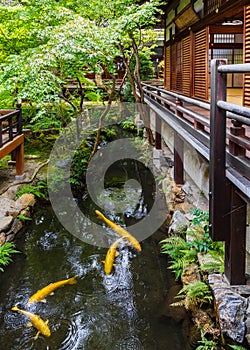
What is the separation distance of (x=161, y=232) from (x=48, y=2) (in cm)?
848

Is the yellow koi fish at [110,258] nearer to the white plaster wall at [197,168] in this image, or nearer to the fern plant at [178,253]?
the fern plant at [178,253]

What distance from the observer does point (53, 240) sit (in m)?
9.48

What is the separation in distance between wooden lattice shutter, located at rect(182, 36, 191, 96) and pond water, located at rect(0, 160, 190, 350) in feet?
21.3

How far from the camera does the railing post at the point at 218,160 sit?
14.6 feet

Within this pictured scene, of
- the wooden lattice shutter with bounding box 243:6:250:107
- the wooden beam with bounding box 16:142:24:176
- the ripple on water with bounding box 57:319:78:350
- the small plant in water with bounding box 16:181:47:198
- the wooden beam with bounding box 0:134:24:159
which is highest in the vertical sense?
the wooden lattice shutter with bounding box 243:6:250:107

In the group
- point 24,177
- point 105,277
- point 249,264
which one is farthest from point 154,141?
point 249,264

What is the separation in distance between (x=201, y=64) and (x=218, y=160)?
7.40 metres

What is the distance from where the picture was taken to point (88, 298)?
22.3ft

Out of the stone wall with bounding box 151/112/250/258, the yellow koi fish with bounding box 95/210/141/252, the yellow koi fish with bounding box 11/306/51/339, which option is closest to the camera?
the yellow koi fish with bounding box 11/306/51/339

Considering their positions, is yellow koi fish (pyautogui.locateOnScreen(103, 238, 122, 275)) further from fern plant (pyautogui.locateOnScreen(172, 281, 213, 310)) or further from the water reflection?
fern plant (pyautogui.locateOnScreen(172, 281, 213, 310))

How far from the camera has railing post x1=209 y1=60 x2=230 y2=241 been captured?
4.45 m

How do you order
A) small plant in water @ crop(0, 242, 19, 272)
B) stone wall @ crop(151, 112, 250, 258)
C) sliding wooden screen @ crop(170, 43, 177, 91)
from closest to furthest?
1. stone wall @ crop(151, 112, 250, 258)
2. small plant in water @ crop(0, 242, 19, 272)
3. sliding wooden screen @ crop(170, 43, 177, 91)

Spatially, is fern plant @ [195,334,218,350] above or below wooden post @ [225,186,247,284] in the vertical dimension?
below

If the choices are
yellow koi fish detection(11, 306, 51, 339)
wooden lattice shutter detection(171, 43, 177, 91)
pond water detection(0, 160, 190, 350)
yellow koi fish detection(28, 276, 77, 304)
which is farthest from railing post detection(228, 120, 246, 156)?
wooden lattice shutter detection(171, 43, 177, 91)
